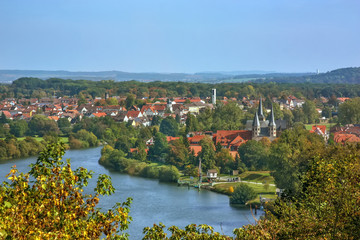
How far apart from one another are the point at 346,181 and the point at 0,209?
4079 mm

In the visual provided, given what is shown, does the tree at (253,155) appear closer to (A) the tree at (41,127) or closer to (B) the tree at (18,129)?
(A) the tree at (41,127)

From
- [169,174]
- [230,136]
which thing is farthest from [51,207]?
[230,136]

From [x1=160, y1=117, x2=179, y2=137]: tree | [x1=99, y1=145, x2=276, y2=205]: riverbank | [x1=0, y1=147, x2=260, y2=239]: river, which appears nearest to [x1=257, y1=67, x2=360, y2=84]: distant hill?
[x1=160, y1=117, x2=179, y2=137]: tree

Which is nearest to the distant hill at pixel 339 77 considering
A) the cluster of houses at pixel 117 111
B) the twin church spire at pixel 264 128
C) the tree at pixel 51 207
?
the cluster of houses at pixel 117 111

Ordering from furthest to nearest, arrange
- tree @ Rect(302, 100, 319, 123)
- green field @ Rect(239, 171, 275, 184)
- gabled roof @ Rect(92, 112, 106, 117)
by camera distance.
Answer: gabled roof @ Rect(92, 112, 106, 117), tree @ Rect(302, 100, 319, 123), green field @ Rect(239, 171, 275, 184)

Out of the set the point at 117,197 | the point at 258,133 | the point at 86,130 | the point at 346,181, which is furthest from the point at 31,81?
the point at 346,181

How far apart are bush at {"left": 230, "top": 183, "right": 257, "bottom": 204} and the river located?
29cm

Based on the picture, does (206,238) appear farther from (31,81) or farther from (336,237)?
(31,81)

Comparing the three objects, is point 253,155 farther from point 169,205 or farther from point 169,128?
point 169,128

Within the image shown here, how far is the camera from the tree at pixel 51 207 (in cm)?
395

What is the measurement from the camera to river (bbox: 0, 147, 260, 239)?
13.5m

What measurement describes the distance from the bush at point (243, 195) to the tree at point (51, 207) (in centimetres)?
1167

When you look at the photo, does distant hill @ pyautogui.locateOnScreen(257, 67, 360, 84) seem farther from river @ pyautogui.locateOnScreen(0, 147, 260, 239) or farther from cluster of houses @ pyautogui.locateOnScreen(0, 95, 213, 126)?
river @ pyautogui.locateOnScreen(0, 147, 260, 239)

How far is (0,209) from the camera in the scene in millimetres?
3926
